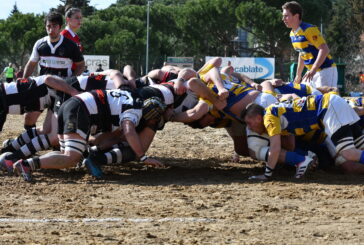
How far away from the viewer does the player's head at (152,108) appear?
778 centimetres

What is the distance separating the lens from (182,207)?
6.11 meters

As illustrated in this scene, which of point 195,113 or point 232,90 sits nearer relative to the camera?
point 195,113

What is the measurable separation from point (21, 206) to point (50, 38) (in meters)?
3.87

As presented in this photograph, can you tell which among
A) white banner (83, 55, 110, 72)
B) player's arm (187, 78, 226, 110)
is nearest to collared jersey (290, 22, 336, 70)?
player's arm (187, 78, 226, 110)

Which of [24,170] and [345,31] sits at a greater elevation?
[345,31]

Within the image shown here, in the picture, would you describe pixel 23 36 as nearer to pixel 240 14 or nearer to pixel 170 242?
pixel 240 14

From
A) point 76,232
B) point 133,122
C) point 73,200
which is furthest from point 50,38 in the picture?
point 76,232

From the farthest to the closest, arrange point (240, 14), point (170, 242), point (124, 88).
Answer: point (240, 14)
point (124, 88)
point (170, 242)

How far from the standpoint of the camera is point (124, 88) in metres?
8.19

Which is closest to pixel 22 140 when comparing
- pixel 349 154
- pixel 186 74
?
pixel 186 74

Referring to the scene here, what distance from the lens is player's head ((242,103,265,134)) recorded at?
7648 millimetres

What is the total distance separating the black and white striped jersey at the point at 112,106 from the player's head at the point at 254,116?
1.25 meters

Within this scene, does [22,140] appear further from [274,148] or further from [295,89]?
[295,89]

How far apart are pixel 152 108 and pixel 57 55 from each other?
7.65ft
